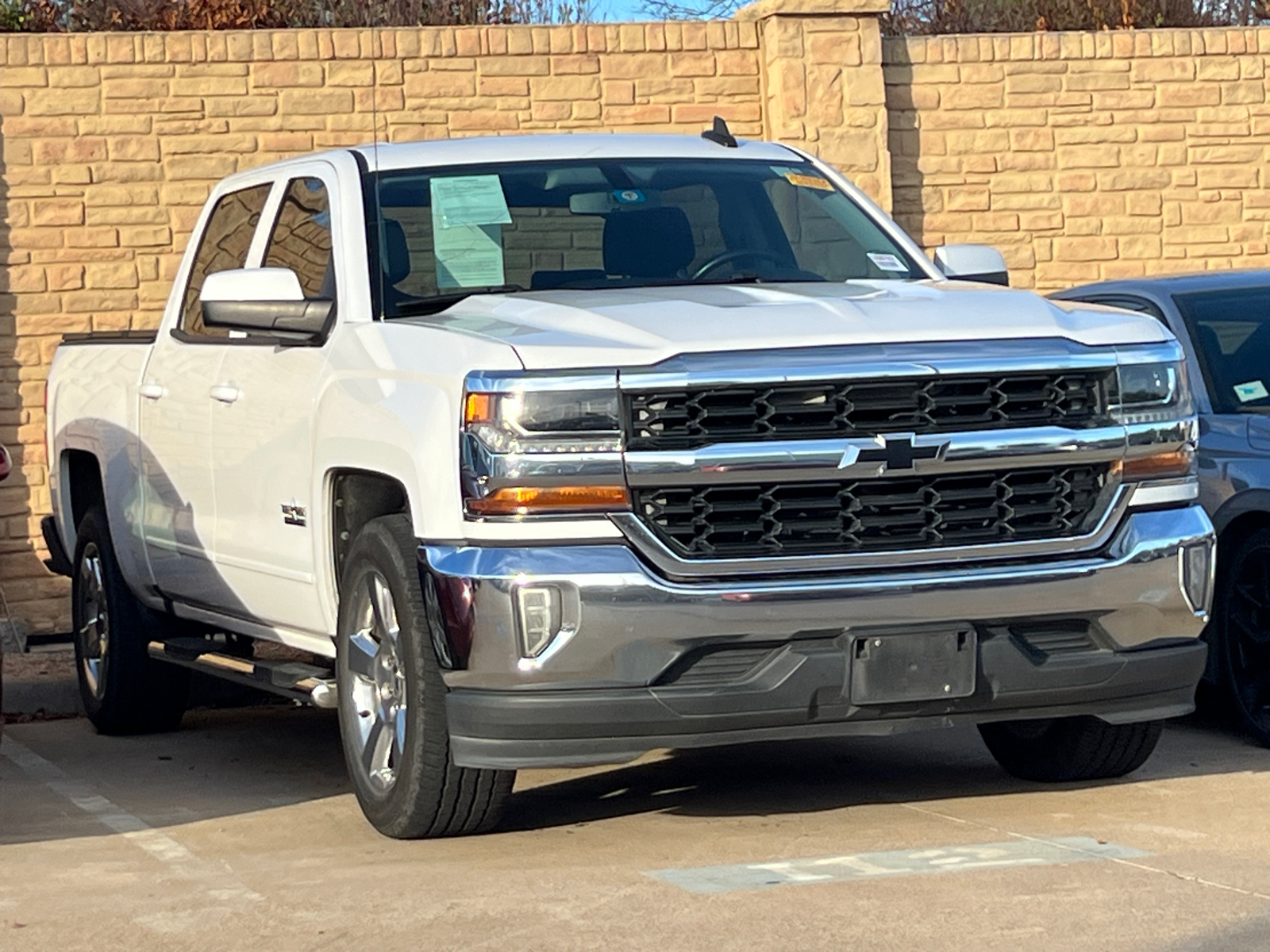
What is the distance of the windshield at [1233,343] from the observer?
807 centimetres

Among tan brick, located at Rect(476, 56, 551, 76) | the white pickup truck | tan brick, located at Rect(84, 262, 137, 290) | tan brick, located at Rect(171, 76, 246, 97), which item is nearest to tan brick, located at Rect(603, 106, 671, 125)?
tan brick, located at Rect(476, 56, 551, 76)

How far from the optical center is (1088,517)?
6023mm

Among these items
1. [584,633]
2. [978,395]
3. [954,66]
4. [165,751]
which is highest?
[954,66]

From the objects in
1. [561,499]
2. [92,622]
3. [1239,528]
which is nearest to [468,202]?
[561,499]

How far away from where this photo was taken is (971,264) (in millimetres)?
7348

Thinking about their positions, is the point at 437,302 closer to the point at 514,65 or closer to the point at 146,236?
the point at 146,236

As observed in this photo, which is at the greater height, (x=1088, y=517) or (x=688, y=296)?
(x=688, y=296)

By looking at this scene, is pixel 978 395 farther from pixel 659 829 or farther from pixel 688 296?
pixel 659 829

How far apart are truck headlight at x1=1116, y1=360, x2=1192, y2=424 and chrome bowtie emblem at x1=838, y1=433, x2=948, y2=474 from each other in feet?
1.98

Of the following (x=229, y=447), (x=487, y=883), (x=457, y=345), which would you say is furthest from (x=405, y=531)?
(x=229, y=447)

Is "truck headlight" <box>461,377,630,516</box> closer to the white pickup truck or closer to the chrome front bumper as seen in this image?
the white pickup truck

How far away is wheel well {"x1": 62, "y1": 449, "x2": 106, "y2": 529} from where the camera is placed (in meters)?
9.37

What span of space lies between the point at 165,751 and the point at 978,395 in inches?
161

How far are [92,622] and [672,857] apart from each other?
4.16 meters
